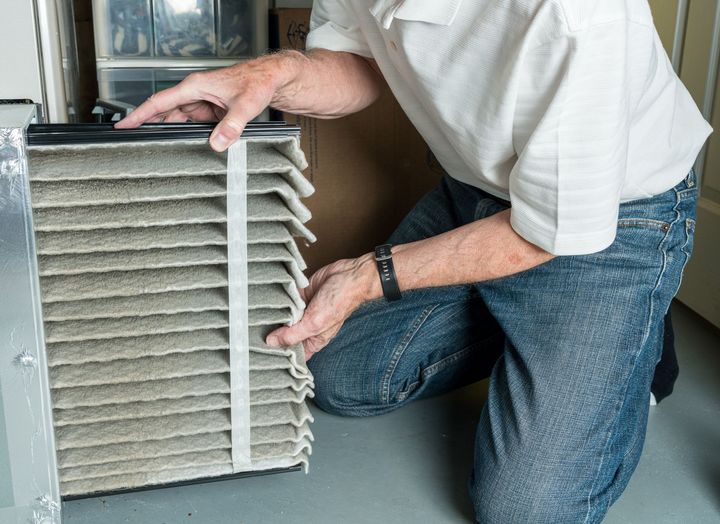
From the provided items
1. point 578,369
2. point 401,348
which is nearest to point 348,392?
point 401,348

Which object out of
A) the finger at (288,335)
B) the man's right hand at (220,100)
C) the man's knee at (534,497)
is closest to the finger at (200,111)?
the man's right hand at (220,100)

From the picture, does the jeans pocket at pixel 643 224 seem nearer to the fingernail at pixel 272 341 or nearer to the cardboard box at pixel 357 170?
the fingernail at pixel 272 341

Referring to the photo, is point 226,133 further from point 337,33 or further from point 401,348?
point 401,348

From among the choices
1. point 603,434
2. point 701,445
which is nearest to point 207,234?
point 603,434

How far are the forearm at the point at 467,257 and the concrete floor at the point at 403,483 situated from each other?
0.33 meters

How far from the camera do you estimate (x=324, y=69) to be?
1452mm

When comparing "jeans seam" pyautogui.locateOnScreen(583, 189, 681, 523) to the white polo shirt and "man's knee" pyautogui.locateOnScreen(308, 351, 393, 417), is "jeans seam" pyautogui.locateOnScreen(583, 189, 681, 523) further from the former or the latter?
"man's knee" pyautogui.locateOnScreen(308, 351, 393, 417)

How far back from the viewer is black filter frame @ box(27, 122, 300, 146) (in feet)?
2.91

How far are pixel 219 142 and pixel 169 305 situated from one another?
217 millimetres

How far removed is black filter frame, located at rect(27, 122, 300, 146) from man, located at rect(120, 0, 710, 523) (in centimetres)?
3

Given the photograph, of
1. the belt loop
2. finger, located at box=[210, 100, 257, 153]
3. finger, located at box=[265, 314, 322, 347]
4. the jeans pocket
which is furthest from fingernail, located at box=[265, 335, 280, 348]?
the belt loop

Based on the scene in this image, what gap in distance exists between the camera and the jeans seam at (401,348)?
153 cm

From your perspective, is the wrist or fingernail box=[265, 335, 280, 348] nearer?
fingernail box=[265, 335, 280, 348]

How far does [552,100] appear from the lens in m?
1.04
